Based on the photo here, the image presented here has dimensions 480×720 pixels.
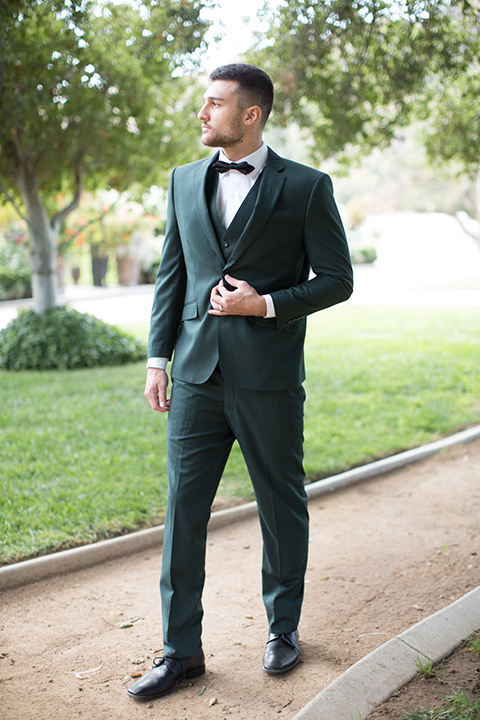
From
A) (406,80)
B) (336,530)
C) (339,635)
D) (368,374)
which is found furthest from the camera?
(368,374)

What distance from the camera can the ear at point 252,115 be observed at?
2.47 metres

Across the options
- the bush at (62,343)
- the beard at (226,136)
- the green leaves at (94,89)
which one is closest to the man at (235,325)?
the beard at (226,136)

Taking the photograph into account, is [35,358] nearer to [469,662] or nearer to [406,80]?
[406,80]

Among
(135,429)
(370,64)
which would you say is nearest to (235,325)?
(135,429)

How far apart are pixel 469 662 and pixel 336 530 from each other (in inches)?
76.2

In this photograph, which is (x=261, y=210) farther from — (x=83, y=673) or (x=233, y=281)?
(x=83, y=673)

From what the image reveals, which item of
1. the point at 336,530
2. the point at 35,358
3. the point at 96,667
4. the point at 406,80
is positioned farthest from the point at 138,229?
the point at 96,667

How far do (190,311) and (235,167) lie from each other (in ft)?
1.95

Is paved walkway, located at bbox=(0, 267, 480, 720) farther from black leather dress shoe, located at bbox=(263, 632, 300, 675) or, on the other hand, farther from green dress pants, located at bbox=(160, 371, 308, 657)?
green dress pants, located at bbox=(160, 371, 308, 657)

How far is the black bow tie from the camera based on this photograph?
255 centimetres

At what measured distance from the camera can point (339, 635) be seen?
3180 mm

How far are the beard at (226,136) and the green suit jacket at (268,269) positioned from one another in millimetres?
161

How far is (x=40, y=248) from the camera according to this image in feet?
33.2

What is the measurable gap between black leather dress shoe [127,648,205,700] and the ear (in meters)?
2.16
